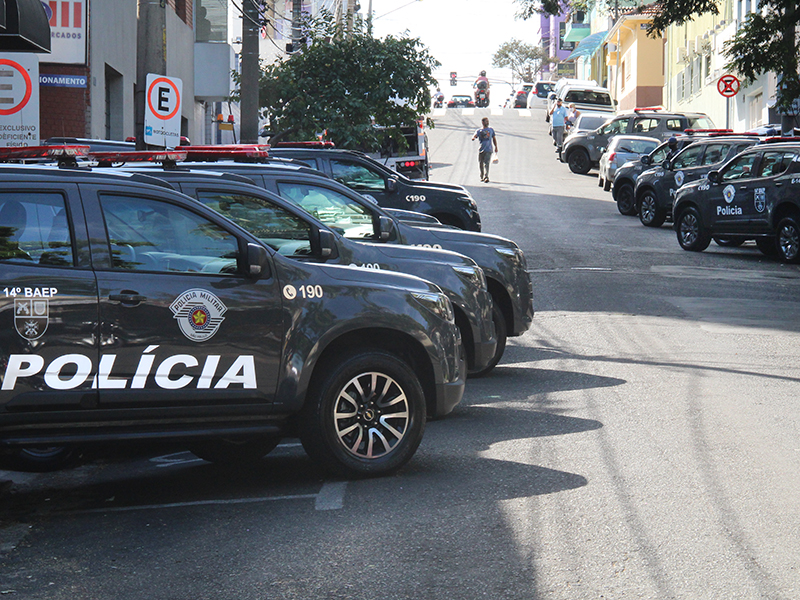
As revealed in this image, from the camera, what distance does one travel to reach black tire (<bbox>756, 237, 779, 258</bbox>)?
2042cm

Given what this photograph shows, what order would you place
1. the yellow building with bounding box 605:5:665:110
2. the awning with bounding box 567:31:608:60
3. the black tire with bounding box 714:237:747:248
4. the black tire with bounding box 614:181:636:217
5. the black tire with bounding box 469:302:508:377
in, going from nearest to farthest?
1. the black tire with bounding box 469:302:508:377
2. the black tire with bounding box 714:237:747:248
3. the black tire with bounding box 614:181:636:217
4. the yellow building with bounding box 605:5:665:110
5. the awning with bounding box 567:31:608:60

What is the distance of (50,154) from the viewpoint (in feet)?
24.1

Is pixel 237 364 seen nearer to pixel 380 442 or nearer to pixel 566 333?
pixel 380 442

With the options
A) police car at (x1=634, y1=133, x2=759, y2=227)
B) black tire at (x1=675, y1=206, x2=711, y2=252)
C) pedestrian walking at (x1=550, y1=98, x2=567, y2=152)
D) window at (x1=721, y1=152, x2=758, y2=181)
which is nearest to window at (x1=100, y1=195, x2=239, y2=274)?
window at (x1=721, y1=152, x2=758, y2=181)

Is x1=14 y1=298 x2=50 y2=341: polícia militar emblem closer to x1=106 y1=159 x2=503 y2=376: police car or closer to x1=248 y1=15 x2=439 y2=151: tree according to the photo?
x1=106 y1=159 x2=503 y2=376: police car

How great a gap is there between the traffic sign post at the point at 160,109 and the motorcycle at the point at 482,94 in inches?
2599

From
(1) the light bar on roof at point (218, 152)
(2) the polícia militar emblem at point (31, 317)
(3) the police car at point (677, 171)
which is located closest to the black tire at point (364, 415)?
(2) the polícia militar emblem at point (31, 317)

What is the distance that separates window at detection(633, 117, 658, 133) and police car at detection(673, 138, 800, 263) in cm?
1440

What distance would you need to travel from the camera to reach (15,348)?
610cm

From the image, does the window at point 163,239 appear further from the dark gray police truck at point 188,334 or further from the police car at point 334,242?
the police car at point 334,242

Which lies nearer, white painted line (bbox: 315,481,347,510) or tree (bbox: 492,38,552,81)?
white painted line (bbox: 315,481,347,510)

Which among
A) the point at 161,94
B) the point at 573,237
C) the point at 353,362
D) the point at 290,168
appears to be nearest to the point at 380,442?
the point at 353,362

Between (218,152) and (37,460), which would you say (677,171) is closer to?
(218,152)

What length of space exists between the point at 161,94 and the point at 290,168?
3.84m
